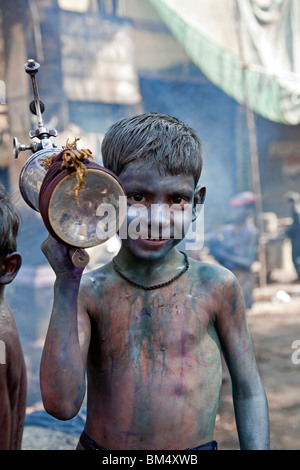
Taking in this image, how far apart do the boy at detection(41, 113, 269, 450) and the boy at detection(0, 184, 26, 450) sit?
1.14ft

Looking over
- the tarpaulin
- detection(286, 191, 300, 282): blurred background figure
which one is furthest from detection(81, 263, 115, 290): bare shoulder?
detection(286, 191, 300, 282): blurred background figure

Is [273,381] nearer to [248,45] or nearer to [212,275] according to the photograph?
[212,275]

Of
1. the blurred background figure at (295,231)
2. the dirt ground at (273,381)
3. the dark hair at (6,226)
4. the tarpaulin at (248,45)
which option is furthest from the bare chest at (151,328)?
the blurred background figure at (295,231)

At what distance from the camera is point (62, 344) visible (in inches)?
56.1

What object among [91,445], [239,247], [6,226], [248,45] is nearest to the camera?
[91,445]

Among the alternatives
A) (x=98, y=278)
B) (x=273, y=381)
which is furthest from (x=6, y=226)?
(x=273, y=381)

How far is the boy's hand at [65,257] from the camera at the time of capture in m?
1.37

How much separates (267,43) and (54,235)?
7502 mm

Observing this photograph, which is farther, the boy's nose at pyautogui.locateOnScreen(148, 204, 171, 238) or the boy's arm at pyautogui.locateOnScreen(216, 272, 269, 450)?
the boy's arm at pyautogui.locateOnScreen(216, 272, 269, 450)

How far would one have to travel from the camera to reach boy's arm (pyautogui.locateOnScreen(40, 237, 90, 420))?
1401mm

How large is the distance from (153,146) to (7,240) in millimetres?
694

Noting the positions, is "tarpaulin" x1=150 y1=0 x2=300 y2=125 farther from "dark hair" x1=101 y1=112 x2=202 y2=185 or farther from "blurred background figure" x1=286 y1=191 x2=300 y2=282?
"dark hair" x1=101 y1=112 x2=202 y2=185

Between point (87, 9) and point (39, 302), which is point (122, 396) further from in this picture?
point (87, 9)
